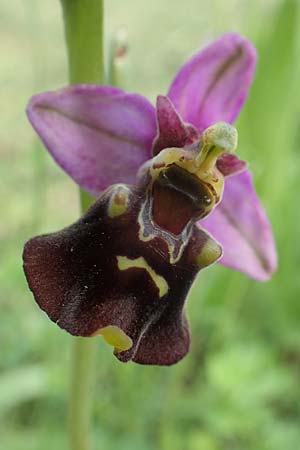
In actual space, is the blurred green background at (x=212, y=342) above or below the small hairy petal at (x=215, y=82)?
below

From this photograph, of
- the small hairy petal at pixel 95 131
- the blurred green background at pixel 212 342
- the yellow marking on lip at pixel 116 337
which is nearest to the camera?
the yellow marking on lip at pixel 116 337

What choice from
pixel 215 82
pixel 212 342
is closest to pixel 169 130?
pixel 215 82

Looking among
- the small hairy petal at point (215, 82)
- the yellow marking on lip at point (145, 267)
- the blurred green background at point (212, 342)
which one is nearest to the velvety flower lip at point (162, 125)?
the small hairy petal at point (215, 82)

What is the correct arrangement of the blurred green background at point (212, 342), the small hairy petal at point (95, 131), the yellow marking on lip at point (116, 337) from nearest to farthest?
the yellow marking on lip at point (116, 337) < the small hairy petal at point (95, 131) < the blurred green background at point (212, 342)

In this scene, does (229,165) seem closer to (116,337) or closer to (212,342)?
(116,337)

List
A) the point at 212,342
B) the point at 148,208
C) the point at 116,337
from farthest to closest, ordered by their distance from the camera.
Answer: the point at 212,342
the point at 148,208
the point at 116,337

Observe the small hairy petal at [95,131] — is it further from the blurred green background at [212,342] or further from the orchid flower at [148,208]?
the blurred green background at [212,342]

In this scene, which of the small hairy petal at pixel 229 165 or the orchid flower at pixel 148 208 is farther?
the small hairy petal at pixel 229 165
